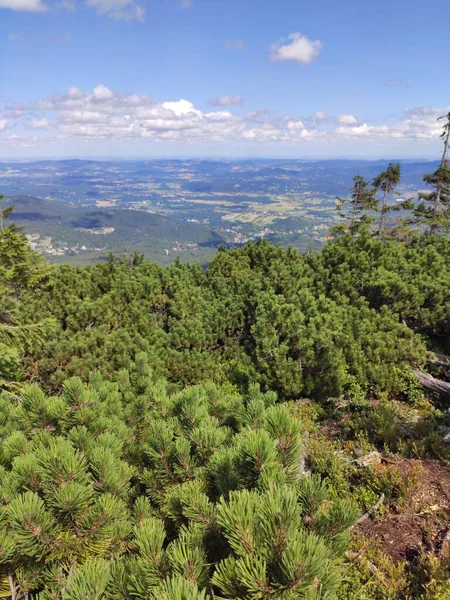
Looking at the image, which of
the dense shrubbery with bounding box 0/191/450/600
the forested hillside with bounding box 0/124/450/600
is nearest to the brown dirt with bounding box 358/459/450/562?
the forested hillside with bounding box 0/124/450/600

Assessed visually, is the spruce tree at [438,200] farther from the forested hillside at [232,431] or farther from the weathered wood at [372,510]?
the weathered wood at [372,510]

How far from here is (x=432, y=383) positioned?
9.06 m

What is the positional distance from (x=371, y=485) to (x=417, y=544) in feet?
4.03

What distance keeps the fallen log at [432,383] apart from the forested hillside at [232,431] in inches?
3.7

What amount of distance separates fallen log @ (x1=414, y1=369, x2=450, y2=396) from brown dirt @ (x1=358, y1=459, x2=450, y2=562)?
3.84 meters

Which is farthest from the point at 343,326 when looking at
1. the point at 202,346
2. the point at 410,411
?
the point at 202,346

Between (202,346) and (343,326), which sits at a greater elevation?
(343,326)

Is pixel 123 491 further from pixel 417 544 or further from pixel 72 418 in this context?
pixel 417 544

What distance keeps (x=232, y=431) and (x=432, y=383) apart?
7.45 meters

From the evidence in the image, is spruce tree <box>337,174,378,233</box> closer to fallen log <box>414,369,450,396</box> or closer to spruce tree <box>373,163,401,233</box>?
spruce tree <box>373,163,401,233</box>

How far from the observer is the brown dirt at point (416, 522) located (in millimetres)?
4078

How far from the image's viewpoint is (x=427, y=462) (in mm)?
5945

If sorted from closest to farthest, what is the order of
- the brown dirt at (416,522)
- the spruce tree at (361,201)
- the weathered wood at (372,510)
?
the brown dirt at (416,522) < the weathered wood at (372,510) < the spruce tree at (361,201)

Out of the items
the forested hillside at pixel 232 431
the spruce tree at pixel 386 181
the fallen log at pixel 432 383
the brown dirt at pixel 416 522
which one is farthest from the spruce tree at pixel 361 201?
the brown dirt at pixel 416 522
